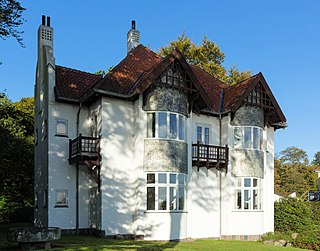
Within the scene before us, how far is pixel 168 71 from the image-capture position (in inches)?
907

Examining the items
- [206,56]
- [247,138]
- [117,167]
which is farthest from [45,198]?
[206,56]

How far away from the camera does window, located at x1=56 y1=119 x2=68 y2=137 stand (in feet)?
77.9

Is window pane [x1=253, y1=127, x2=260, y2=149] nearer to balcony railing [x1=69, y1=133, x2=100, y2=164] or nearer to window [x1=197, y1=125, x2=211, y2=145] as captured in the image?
window [x1=197, y1=125, x2=211, y2=145]

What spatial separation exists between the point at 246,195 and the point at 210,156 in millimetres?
3557

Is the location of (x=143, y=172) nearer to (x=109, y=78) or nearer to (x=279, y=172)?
(x=109, y=78)

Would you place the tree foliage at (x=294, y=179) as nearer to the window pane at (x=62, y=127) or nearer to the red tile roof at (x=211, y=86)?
the red tile roof at (x=211, y=86)

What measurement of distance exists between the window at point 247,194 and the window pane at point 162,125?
6368 millimetres

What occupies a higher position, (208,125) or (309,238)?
(208,125)

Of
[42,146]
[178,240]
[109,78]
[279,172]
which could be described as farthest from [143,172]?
[279,172]

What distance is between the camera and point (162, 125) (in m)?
22.7

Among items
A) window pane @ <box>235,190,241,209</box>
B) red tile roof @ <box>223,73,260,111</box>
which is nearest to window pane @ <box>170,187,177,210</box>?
Result: window pane @ <box>235,190,241,209</box>

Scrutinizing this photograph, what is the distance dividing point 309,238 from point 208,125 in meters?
8.99

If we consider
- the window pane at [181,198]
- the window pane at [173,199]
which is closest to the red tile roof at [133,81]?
the window pane at [181,198]

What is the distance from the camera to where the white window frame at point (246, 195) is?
84.0 ft
